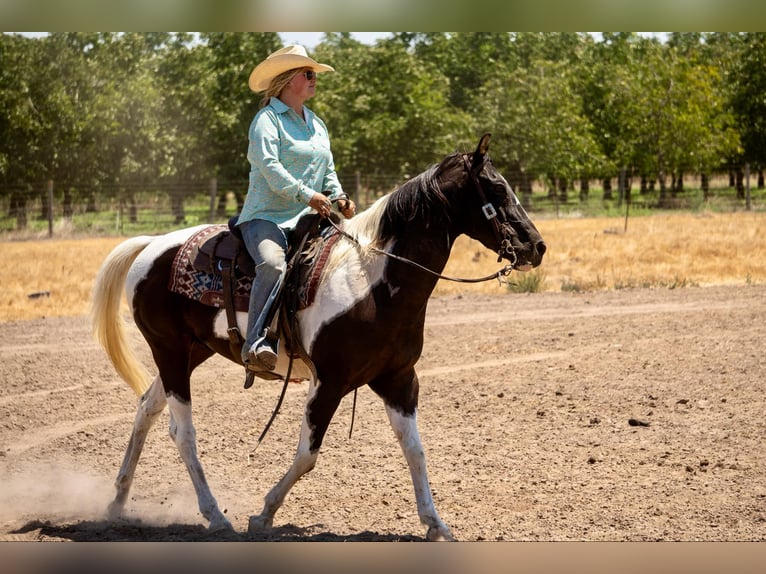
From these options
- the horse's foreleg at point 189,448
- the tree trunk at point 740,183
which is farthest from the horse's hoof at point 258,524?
the tree trunk at point 740,183

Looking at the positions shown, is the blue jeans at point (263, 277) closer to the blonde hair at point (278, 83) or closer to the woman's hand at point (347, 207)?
the woman's hand at point (347, 207)

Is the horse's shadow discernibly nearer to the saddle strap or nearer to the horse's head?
the saddle strap

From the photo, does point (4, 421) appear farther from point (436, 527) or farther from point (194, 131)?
point (194, 131)

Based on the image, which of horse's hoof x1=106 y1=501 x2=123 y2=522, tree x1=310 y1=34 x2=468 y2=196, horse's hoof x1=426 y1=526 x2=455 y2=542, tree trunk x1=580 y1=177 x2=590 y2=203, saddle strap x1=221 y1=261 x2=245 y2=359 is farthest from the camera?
tree trunk x1=580 y1=177 x2=590 y2=203

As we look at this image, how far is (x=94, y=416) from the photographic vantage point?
23.4 ft

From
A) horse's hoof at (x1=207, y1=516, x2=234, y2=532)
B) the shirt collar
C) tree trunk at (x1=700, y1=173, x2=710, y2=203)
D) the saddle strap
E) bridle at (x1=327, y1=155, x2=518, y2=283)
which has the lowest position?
horse's hoof at (x1=207, y1=516, x2=234, y2=532)

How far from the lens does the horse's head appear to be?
421 cm

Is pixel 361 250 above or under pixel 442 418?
above

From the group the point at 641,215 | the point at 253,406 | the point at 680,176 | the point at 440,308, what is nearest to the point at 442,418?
the point at 253,406

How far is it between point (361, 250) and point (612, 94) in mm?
25797

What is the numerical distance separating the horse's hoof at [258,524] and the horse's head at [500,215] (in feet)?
5.43

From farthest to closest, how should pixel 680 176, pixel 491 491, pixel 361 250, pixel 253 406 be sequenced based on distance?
pixel 680 176, pixel 253 406, pixel 491 491, pixel 361 250

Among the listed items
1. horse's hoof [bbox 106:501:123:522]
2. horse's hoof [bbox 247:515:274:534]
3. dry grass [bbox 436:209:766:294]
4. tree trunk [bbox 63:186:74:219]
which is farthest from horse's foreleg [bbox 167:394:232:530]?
tree trunk [bbox 63:186:74:219]

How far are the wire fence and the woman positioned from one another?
1314 cm
